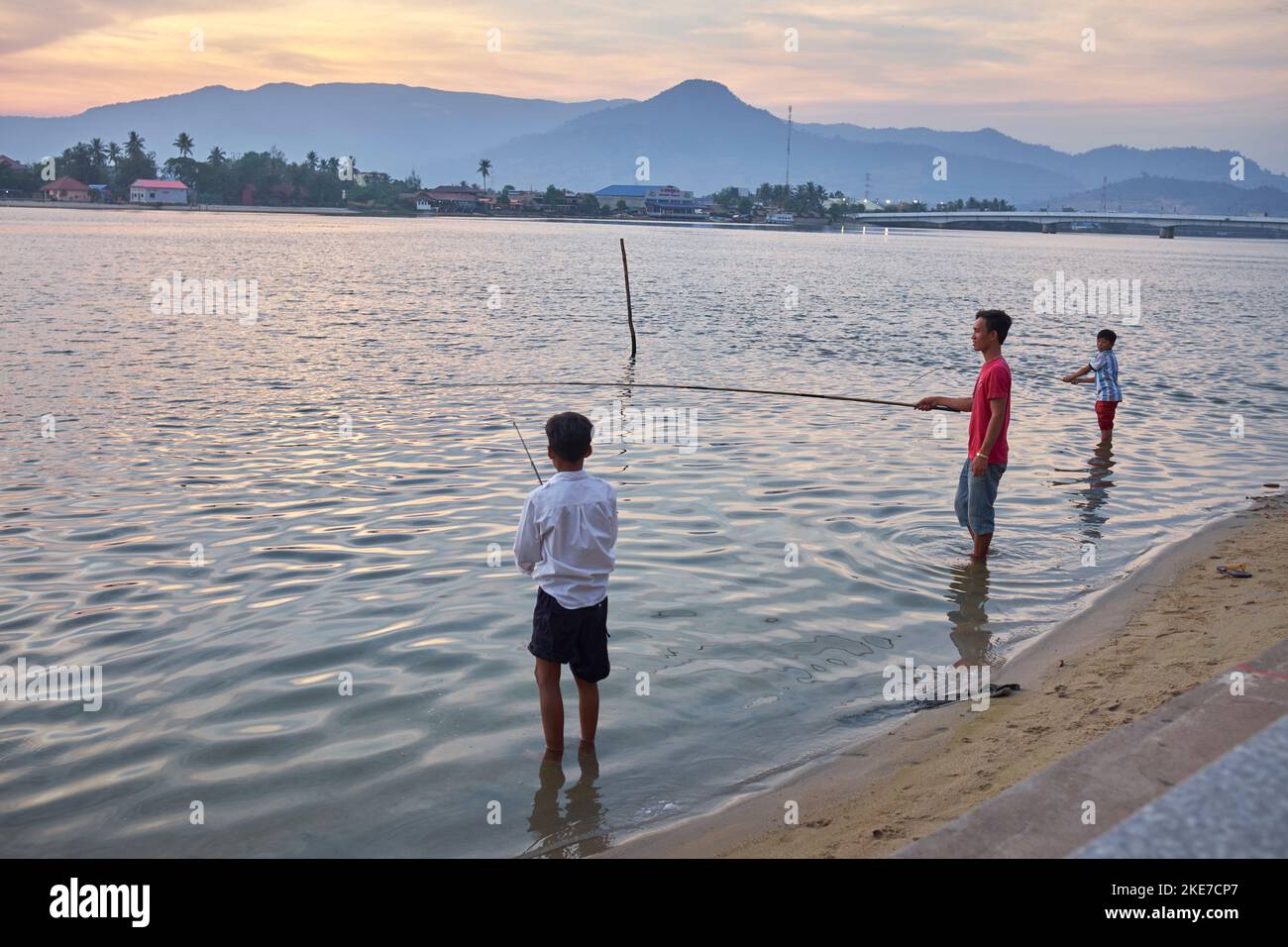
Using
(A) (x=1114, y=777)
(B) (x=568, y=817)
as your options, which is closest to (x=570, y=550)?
(B) (x=568, y=817)

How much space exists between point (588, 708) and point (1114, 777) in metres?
2.93

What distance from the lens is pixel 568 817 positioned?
567cm

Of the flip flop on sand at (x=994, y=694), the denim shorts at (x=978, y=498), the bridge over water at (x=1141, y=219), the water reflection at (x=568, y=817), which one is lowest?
the water reflection at (x=568, y=817)

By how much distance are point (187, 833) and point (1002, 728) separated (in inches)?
181

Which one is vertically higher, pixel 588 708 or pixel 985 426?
pixel 985 426

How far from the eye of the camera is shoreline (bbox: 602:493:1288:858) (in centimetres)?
524

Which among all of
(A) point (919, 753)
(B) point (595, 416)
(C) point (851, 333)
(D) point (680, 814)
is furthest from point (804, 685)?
(C) point (851, 333)

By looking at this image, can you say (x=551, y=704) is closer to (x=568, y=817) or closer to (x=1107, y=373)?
(x=568, y=817)

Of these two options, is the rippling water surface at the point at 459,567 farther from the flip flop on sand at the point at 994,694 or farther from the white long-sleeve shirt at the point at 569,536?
the white long-sleeve shirt at the point at 569,536

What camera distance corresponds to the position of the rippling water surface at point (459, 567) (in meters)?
5.96

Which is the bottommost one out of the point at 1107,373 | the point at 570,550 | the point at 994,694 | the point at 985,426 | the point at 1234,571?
the point at 994,694

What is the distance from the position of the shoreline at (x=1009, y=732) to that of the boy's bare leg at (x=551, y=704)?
34.7 inches

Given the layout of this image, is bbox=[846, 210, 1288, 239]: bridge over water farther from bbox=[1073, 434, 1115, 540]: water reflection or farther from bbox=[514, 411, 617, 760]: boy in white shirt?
bbox=[514, 411, 617, 760]: boy in white shirt

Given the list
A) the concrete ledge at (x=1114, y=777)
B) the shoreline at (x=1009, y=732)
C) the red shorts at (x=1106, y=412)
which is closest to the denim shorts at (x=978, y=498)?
the shoreline at (x=1009, y=732)
